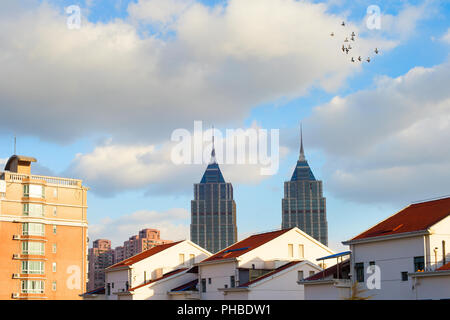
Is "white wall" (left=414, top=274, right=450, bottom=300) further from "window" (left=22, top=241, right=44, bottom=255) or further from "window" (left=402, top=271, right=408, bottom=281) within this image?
"window" (left=22, top=241, right=44, bottom=255)

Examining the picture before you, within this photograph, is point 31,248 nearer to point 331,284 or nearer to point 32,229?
point 32,229

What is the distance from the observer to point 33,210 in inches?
4306

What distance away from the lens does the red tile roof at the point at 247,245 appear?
77137 millimetres

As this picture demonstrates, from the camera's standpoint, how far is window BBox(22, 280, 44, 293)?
10581 cm

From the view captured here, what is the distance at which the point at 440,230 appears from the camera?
179 ft

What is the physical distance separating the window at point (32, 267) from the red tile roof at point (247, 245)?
1548 inches

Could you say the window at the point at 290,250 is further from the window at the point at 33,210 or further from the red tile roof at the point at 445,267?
the window at the point at 33,210

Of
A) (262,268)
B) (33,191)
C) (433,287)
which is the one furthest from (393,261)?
(33,191)

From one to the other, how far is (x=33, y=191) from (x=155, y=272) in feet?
105

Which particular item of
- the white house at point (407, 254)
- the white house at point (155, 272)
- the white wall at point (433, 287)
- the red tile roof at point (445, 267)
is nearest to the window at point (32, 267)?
the white house at point (155, 272)

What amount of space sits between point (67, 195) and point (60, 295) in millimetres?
18060

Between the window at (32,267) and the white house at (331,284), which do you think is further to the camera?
the window at (32,267)
